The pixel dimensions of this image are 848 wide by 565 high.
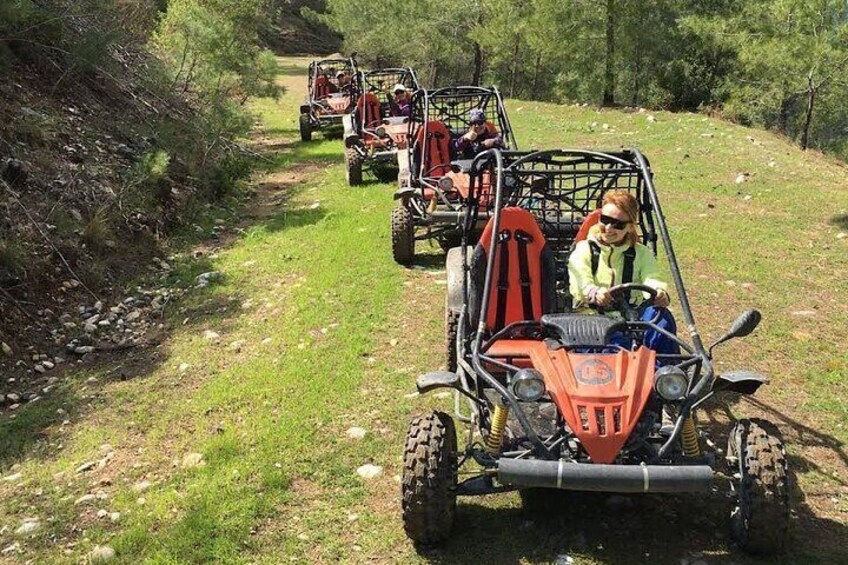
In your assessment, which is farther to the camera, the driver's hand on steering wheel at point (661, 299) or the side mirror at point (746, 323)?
the driver's hand on steering wheel at point (661, 299)

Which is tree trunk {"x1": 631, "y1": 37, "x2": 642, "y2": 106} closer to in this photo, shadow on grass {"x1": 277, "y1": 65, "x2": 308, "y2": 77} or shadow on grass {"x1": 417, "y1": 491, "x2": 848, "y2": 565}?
shadow on grass {"x1": 277, "y1": 65, "x2": 308, "y2": 77}

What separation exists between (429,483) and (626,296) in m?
1.79

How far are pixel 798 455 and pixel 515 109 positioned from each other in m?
16.2

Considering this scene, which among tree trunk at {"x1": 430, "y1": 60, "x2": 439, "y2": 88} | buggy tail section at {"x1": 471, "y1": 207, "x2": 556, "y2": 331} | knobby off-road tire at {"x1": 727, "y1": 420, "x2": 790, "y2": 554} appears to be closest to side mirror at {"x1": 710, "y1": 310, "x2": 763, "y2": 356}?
knobby off-road tire at {"x1": 727, "y1": 420, "x2": 790, "y2": 554}

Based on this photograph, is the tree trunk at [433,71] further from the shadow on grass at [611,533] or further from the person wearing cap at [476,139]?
the shadow on grass at [611,533]

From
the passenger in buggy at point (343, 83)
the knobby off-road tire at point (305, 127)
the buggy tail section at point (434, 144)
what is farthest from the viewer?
the passenger in buggy at point (343, 83)

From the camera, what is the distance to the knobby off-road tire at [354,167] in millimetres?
11758

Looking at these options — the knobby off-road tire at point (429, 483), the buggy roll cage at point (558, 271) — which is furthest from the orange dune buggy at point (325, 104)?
the knobby off-road tire at point (429, 483)

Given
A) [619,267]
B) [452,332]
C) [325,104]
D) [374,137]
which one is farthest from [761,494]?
[325,104]

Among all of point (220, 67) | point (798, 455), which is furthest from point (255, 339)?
point (220, 67)

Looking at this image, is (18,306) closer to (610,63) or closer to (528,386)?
(528,386)

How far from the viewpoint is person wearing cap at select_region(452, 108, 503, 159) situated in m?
8.98

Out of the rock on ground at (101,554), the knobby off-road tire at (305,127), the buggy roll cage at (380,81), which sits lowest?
the rock on ground at (101,554)

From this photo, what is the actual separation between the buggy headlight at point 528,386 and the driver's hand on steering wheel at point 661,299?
1.05 meters
